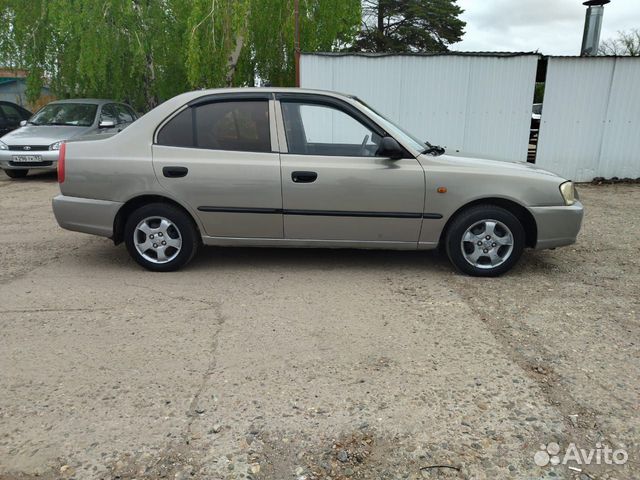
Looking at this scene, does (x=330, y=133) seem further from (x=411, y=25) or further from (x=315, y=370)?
(x=411, y=25)

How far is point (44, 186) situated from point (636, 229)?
9863mm

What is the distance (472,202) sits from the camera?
15.2 ft

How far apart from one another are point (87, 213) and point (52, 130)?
6.83 metres

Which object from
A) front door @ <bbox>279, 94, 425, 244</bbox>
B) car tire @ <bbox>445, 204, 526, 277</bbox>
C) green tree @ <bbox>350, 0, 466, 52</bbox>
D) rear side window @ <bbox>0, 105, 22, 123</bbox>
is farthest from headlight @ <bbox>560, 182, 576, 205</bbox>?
green tree @ <bbox>350, 0, 466, 52</bbox>

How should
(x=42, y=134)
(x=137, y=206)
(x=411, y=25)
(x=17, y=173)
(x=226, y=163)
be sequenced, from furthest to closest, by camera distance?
(x=411, y=25), (x=17, y=173), (x=42, y=134), (x=137, y=206), (x=226, y=163)

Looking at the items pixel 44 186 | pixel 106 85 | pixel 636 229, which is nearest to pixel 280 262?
pixel 636 229

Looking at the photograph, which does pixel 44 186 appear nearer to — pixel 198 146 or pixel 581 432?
pixel 198 146

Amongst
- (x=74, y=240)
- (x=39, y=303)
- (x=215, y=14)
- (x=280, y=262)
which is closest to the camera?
(x=39, y=303)

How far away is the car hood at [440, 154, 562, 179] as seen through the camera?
461 cm

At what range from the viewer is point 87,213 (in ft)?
15.6

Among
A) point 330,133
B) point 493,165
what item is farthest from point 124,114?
point 493,165

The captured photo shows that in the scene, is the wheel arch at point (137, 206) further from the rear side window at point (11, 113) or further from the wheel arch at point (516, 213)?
the rear side window at point (11, 113)

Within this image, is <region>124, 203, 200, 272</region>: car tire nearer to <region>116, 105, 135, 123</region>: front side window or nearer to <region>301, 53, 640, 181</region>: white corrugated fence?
<region>301, 53, 640, 181</region>: white corrugated fence

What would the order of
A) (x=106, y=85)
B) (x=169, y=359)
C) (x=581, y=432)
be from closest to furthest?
(x=581, y=432)
(x=169, y=359)
(x=106, y=85)
